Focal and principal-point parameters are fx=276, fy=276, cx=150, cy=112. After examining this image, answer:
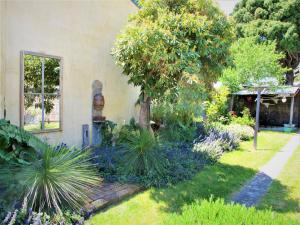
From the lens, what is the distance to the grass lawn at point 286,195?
5539 millimetres

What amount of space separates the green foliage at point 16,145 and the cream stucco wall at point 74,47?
121 cm

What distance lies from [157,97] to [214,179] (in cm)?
280

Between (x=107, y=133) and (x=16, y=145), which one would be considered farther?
(x=107, y=133)

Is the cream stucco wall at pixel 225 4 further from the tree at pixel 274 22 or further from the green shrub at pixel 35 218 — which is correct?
the green shrub at pixel 35 218

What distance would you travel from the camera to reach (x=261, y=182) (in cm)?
724

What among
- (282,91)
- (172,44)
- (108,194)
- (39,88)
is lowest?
(108,194)

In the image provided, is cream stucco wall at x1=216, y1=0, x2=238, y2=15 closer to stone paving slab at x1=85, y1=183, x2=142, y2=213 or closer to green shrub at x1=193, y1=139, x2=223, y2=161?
green shrub at x1=193, y1=139, x2=223, y2=161

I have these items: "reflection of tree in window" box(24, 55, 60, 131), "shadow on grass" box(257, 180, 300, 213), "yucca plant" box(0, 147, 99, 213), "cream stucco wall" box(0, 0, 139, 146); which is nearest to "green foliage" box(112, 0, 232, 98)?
"cream stucco wall" box(0, 0, 139, 146)

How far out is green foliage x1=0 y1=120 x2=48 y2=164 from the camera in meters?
5.17

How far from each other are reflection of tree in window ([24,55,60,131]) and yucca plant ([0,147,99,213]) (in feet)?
8.25

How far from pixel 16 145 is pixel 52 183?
166 cm

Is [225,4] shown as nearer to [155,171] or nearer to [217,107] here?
[217,107]

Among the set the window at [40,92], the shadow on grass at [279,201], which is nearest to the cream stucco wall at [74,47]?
the window at [40,92]

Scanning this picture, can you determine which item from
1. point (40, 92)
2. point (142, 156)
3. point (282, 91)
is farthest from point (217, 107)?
point (40, 92)
